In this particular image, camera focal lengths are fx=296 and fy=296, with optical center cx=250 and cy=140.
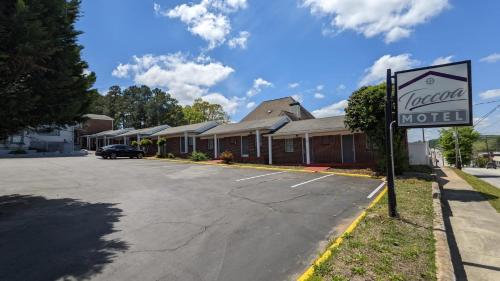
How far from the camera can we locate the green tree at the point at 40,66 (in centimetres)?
668

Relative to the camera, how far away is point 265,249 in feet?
17.7

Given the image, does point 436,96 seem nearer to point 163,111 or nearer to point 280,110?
point 280,110

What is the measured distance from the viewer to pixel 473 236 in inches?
287

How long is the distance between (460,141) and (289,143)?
37089 millimetres

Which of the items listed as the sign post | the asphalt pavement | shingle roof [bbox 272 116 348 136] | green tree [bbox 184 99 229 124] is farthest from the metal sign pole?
green tree [bbox 184 99 229 124]

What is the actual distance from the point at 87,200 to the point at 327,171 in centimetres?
1198

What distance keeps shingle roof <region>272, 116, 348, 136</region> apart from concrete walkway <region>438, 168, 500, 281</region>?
314 inches

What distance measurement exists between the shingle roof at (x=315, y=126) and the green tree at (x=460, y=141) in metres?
32.8

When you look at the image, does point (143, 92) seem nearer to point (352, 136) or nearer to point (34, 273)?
point (352, 136)

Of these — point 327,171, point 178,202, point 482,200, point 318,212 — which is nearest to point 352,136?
point 327,171

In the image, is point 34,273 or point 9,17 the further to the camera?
point 9,17

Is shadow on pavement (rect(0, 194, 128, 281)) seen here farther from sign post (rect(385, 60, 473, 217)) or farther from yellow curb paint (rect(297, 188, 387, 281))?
sign post (rect(385, 60, 473, 217))

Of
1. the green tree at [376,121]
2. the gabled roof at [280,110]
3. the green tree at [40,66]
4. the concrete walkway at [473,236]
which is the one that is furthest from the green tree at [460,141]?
the green tree at [40,66]

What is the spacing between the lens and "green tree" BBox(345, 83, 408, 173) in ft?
48.2
